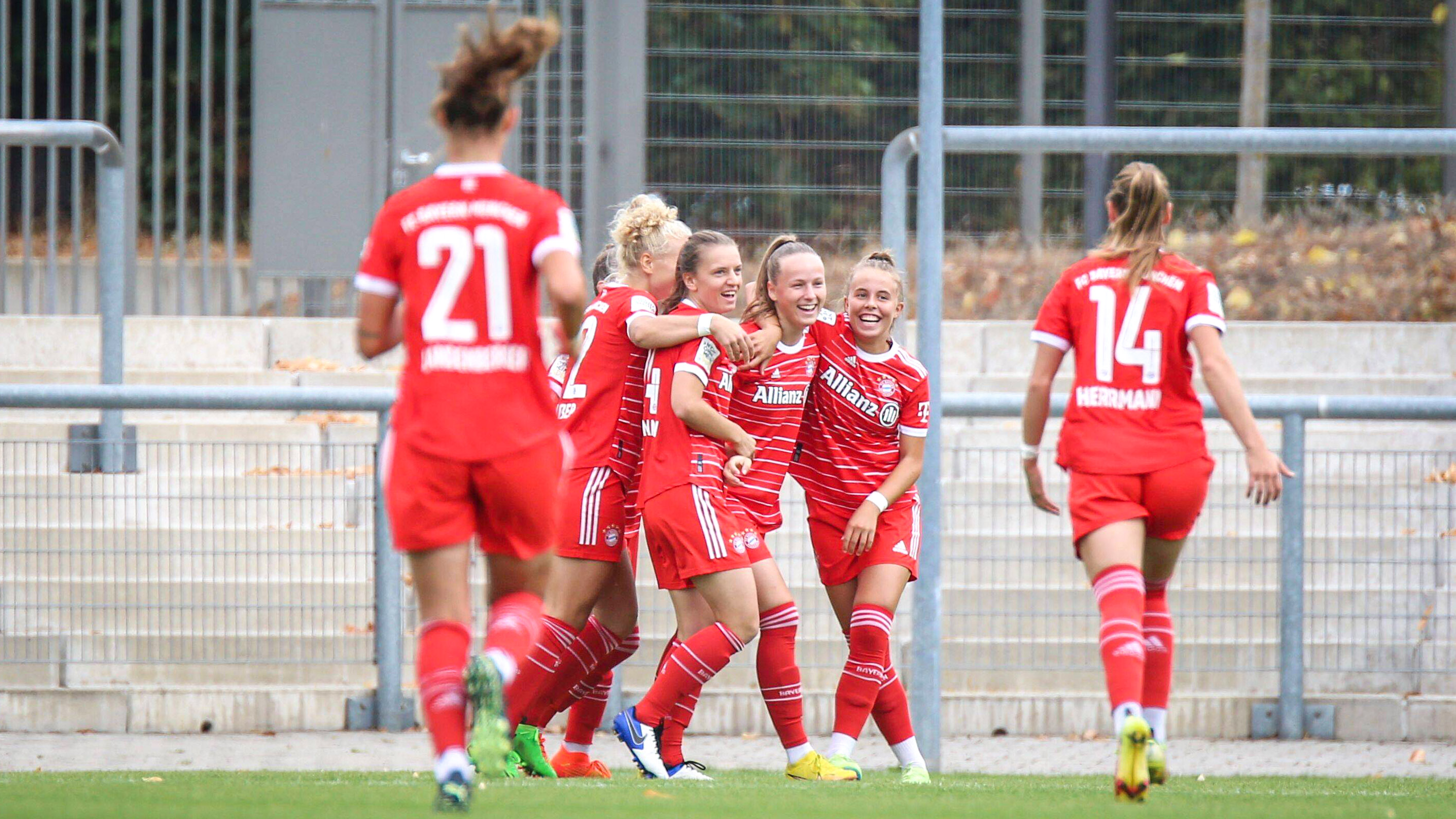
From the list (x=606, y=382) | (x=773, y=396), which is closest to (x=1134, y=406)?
(x=773, y=396)

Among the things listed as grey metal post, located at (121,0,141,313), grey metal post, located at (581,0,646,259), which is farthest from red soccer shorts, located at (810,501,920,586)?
grey metal post, located at (121,0,141,313)

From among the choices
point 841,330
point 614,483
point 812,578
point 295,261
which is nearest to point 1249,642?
point 812,578

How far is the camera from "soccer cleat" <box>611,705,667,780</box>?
17.0 ft

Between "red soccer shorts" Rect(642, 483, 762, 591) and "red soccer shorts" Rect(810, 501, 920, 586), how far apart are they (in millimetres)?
346

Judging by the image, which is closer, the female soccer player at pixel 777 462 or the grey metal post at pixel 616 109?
the female soccer player at pixel 777 462

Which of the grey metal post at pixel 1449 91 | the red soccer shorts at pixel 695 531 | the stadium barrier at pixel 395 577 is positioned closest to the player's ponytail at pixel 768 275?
the red soccer shorts at pixel 695 531

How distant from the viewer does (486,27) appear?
3.66 meters

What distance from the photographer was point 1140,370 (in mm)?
4520

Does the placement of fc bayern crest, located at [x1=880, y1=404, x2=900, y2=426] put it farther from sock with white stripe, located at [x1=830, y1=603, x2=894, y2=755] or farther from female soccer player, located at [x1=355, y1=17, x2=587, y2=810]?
female soccer player, located at [x1=355, y1=17, x2=587, y2=810]

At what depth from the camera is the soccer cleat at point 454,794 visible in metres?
3.55

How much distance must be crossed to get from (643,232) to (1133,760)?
238 cm

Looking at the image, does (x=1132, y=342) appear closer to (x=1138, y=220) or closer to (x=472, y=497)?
(x=1138, y=220)

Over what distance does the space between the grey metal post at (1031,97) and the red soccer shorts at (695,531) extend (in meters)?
7.87

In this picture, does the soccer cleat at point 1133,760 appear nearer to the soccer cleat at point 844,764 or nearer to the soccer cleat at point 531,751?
the soccer cleat at point 844,764
